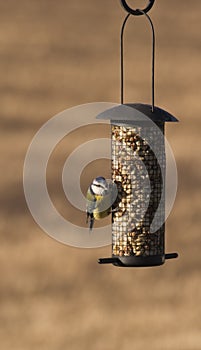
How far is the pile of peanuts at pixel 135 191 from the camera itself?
3824mm

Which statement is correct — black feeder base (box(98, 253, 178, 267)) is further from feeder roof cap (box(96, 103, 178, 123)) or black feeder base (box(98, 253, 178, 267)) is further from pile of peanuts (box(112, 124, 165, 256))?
feeder roof cap (box(96, 103, 178, 123))

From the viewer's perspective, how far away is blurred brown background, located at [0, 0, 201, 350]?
490 centimetres

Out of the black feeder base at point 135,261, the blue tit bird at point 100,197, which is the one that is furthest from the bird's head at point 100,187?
the black feeder base at point 135,261

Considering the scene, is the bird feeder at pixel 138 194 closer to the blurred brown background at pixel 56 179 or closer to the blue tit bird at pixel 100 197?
the blue tit bird at pixel 100 197

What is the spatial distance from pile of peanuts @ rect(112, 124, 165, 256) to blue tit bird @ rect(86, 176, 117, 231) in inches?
1.6

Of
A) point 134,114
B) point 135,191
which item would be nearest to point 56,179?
point 135,191

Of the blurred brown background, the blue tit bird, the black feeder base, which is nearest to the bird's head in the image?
the blue tit bird

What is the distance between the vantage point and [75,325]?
5.11 meters

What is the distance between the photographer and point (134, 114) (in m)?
3.64

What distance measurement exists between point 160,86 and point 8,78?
0.64m

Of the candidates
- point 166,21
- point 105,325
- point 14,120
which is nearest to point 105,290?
point 105,325

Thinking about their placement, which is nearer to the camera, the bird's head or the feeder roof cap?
the feeder roof cap

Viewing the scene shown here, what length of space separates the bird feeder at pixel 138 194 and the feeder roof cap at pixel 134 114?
0.33 ft

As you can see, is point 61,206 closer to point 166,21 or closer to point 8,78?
point 8,78
